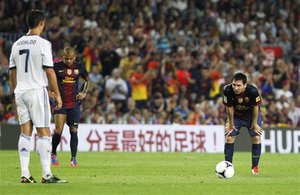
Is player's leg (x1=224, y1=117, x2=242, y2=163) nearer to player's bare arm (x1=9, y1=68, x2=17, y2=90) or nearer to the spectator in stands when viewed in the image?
player's bare arm (x1=9, y1=68, x2=17, y2=90)

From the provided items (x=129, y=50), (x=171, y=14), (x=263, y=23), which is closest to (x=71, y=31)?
(x=129, y=50)

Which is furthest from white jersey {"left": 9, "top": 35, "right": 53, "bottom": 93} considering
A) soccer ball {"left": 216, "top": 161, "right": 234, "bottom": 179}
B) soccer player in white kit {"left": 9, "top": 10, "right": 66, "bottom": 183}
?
soccer ball {"left": 216, "top": 161, "right": 234, "bottom": 179}

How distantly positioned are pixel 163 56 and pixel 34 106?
1602 cm

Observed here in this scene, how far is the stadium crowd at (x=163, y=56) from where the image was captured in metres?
27.7

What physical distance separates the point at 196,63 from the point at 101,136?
512 cm

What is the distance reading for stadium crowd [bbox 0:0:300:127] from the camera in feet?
90.9

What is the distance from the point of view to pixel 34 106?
13086mm

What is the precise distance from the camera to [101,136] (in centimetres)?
2628

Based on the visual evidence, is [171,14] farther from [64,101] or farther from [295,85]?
[64,101]

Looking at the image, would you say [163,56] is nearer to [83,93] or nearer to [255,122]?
[83,93]

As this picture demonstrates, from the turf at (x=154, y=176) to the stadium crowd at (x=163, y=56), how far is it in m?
5.59

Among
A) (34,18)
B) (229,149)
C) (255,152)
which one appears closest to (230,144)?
(229,149)

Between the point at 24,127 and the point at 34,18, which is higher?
the point at 34,18

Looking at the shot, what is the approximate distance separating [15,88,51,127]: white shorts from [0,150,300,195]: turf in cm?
97
